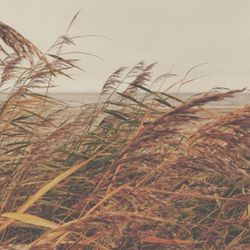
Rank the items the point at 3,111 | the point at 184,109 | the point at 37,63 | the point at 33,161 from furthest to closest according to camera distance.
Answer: the point at 37,63 → the point at 3,111 → the point at 33,161 → the point at 184,109

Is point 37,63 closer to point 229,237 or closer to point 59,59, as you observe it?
point 59,59

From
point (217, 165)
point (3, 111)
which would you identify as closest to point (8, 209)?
point (3, 111)

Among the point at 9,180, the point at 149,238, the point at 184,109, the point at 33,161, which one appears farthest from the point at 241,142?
the point at 9,180

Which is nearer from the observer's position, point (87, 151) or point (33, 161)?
point (33, 161)

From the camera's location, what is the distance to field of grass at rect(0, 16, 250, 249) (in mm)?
1725

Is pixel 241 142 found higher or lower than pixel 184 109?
lower

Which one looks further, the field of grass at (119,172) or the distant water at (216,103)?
the distant water at (216,103)

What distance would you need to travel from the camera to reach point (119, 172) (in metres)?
1.97

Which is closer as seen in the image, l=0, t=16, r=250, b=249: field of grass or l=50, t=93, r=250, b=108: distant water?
l=0, t=16, r=250, b=249: field of grass

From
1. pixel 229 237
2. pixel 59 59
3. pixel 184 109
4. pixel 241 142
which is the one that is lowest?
pixel 229 237

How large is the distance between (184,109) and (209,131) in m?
0.13

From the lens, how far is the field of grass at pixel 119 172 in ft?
5.66

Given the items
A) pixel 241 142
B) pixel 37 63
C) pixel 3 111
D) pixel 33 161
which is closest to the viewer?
pixel 241 142

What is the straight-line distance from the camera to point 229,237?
2.98 metres
